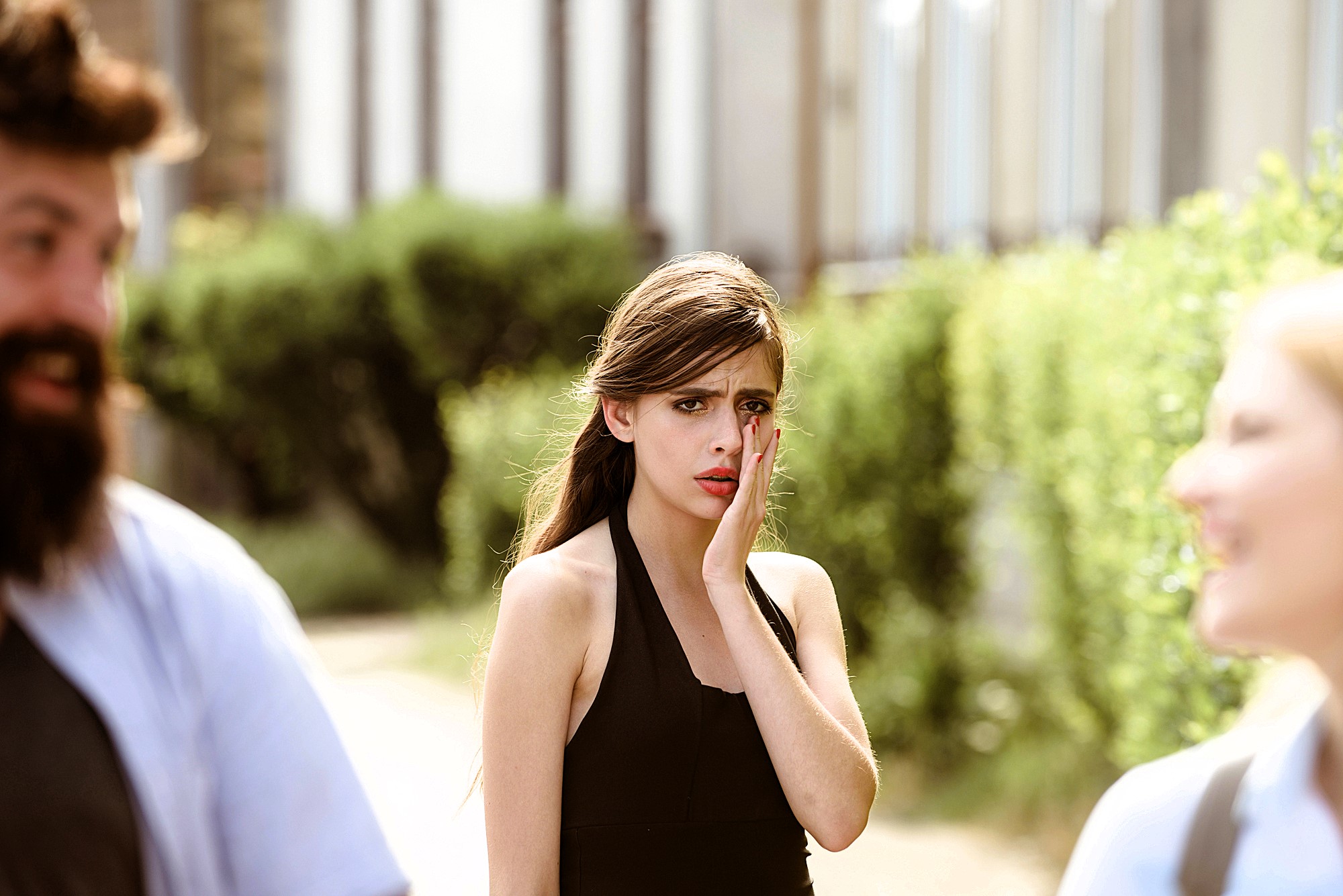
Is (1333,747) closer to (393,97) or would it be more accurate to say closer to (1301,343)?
(1301,343)

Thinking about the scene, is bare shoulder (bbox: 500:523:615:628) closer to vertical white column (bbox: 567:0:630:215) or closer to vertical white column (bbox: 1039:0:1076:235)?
vertical white column (bbox: 1039:0:1076:235)

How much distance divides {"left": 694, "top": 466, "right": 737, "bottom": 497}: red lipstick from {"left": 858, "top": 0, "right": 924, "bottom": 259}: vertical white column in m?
7.46

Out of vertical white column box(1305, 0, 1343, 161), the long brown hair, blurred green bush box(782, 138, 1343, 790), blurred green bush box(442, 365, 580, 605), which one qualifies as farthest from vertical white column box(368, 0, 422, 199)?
the long brown hair

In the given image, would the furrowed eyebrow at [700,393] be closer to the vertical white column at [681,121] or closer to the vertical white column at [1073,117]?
the vertical white column at [1073,117]

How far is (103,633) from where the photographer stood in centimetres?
156

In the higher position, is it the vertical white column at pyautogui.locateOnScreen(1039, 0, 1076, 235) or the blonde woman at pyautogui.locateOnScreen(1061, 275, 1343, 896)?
the vertical white column at pyautogui.locateOnScreen(1039, 0, 1076, 235)

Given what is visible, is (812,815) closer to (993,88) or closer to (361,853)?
(361,853)

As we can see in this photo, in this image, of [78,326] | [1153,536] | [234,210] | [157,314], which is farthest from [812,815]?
[234,210]

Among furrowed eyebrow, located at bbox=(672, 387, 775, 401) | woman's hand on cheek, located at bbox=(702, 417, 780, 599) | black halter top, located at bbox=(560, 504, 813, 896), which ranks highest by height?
furrowed eyebrow, located at bbox=(672, 387, 775, 401)

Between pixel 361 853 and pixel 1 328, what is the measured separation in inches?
25.8

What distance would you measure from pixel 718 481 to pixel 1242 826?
36.8 inches

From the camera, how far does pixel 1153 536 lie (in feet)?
14.3

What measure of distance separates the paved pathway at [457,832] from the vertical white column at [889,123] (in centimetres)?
392

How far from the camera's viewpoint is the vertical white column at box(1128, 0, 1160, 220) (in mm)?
7340
